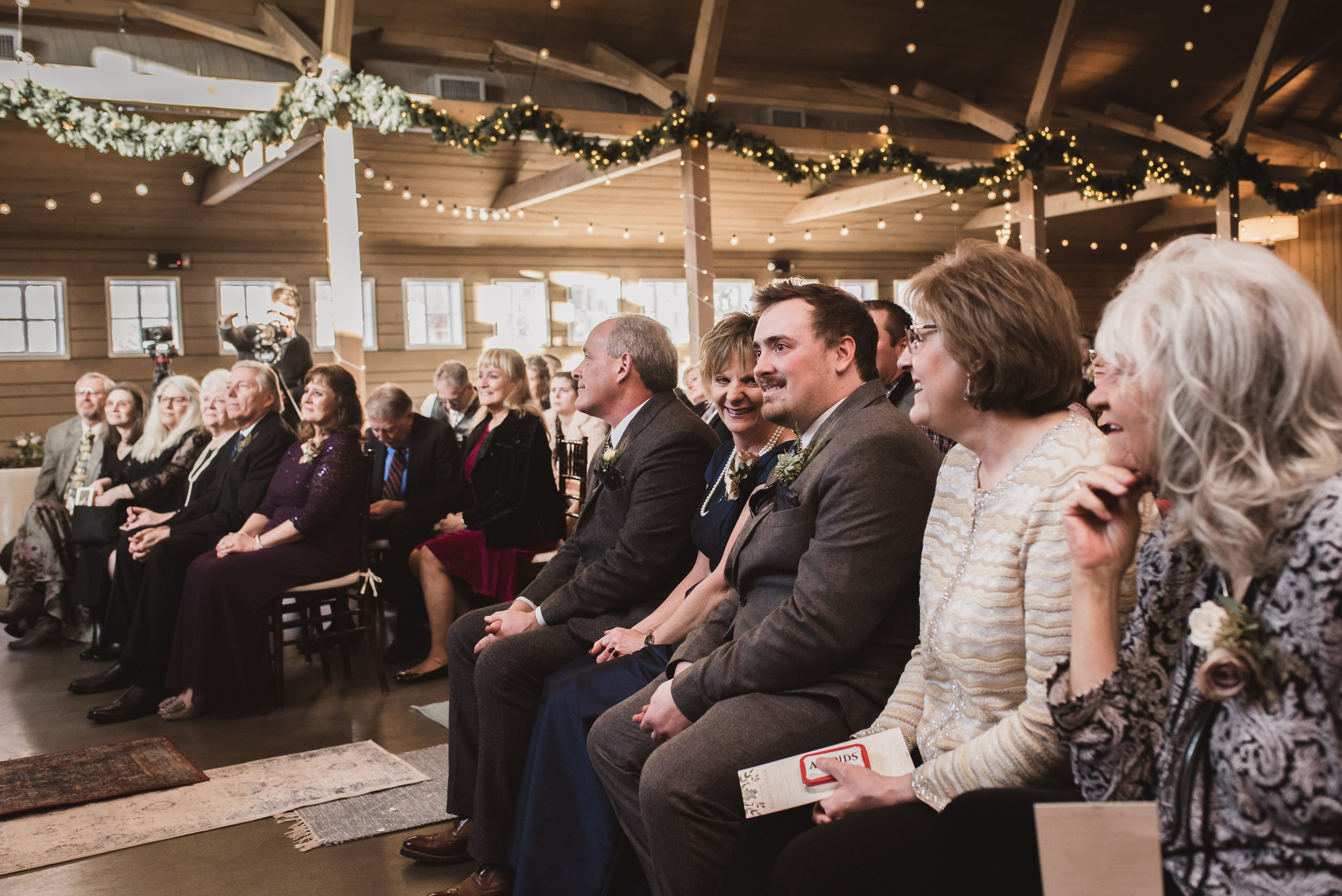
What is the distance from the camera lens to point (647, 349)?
3045 millimetres

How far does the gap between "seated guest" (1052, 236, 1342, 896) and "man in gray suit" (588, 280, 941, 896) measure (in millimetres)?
641

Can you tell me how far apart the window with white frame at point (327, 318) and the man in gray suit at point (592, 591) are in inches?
327

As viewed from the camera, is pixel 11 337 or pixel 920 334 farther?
pixel 11 337

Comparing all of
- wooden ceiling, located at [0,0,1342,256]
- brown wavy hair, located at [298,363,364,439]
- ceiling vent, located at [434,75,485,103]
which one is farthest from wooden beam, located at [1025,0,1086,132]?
brown wavy hair, located at [298,363,364,439]

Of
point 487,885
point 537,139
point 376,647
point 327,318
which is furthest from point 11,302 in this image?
point 487,885

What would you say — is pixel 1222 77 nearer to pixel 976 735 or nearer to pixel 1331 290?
pixel 1331 290

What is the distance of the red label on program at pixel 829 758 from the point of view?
1709 millimetres

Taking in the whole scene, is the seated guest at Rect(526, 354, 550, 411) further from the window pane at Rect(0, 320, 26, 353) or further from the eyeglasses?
the eyeglasses

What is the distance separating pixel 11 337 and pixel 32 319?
256mm

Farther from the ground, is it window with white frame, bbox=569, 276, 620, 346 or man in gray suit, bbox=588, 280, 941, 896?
window with white frame, bbox=569, 276, 620, 346

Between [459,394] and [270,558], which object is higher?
[459,394]

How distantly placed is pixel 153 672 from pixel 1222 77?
12.2m

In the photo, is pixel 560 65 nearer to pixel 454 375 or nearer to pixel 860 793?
pixel 454 375

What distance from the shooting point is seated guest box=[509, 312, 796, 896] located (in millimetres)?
2354
